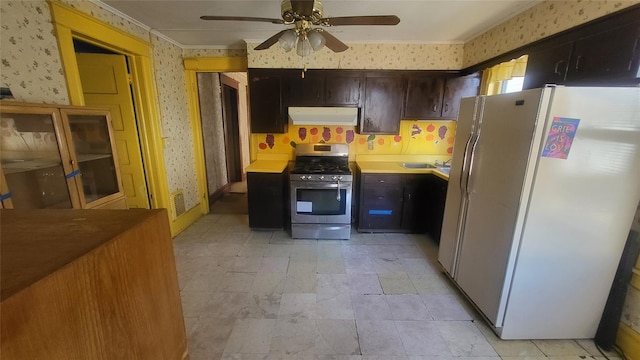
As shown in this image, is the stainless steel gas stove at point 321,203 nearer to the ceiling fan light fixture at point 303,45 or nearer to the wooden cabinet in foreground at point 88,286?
the ceiling fan light fixture at point 303,45

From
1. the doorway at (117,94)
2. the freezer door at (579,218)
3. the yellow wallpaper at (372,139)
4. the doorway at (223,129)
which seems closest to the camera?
the freezer door at (579,218)

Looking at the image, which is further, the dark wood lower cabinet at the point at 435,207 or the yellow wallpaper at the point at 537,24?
the dark wood lower cabinet at the point at 435,207

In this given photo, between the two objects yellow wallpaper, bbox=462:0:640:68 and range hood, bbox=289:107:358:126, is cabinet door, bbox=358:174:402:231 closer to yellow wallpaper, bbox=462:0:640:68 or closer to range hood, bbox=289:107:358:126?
range hood, bbox=289:107:358:126

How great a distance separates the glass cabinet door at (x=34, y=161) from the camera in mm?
1527

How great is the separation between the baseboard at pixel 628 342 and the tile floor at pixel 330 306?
0.16 meters

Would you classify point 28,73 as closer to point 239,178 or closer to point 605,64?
point 605,64

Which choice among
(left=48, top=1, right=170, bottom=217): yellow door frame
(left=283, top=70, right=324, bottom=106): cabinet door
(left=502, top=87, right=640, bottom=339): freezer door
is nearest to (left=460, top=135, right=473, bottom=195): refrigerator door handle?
(left=502, top=87, right=640, bottom=339): freezer door

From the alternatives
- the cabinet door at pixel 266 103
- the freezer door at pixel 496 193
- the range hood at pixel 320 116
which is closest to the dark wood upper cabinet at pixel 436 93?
the range hood at pixel 320 116

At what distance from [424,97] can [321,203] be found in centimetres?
191

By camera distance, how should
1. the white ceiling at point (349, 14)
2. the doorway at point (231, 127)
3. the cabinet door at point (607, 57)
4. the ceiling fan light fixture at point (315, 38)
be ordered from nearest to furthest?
the cabinet door at point (607, 57) < the ceiling fan light fixture at point (315, 38) < the white ceiling at point (349, 14) < the doorway at point (231, 127)

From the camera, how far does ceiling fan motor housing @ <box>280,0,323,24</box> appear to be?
1.61 m

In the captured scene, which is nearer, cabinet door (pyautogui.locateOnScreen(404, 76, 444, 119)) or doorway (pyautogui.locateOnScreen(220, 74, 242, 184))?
cabinet door (pyautogui.locateOnScreen(404, 76, 444, 119))

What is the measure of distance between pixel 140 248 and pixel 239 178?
556cm

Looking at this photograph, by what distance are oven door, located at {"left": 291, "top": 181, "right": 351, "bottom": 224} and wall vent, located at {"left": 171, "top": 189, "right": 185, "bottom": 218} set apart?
5.08ft
